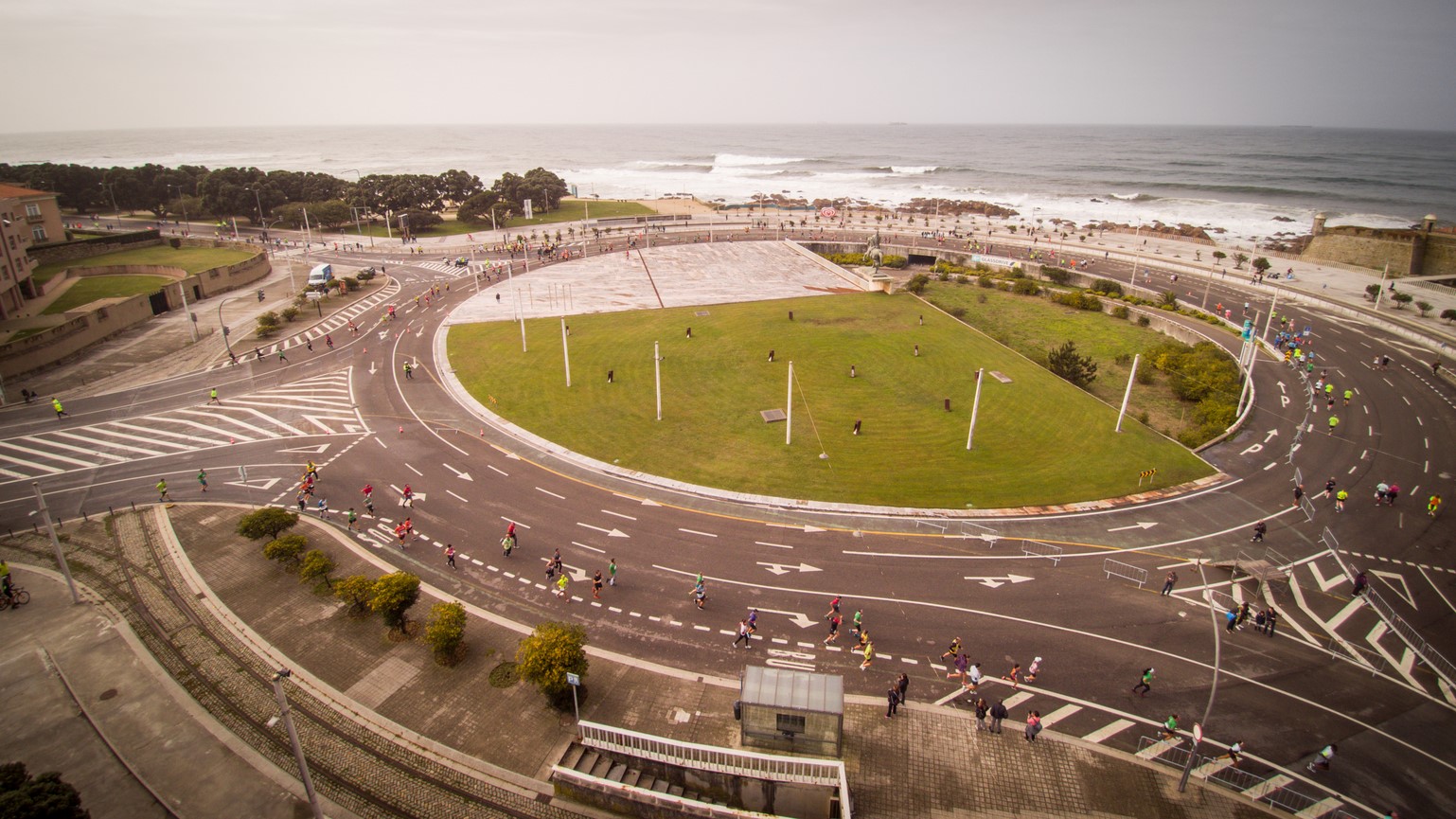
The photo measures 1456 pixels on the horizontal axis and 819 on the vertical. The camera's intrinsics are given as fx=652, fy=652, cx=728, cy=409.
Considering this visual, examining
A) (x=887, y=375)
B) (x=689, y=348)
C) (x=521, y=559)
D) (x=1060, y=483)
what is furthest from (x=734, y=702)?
(x=689, y=348)

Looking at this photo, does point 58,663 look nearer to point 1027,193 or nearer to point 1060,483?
point 1060,483

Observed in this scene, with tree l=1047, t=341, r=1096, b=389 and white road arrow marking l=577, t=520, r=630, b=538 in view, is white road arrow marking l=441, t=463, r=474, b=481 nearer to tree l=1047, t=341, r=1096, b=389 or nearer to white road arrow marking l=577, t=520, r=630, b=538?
white road arrow marking l=577, t=520, r=630, b=538

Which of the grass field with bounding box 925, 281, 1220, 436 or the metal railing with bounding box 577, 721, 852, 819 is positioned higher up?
the grass field with bounding box 925, 281, 1220, 436

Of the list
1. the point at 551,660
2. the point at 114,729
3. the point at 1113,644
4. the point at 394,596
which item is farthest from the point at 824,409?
the point at 114,729

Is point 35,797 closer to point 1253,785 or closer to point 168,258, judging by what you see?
point 1253,785

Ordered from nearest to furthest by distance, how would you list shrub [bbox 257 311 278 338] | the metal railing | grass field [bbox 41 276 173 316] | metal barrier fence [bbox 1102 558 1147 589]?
the metal railing < metal barrier fence [bbox 1102 558 1147 589] < shrub [bbox 257 311 278 338] < grass field [bbox 41 276 173 316]

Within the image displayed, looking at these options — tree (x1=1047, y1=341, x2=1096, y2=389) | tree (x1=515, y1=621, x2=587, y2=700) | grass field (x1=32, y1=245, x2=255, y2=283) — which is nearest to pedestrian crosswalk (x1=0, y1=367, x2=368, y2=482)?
tree (x1=515, y1=621, x2=587, y2=700)
